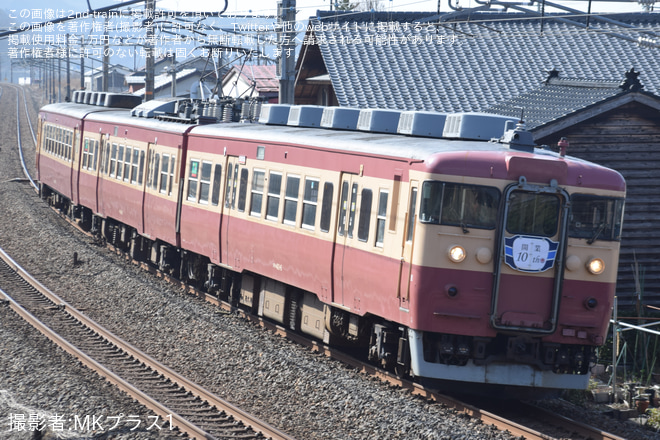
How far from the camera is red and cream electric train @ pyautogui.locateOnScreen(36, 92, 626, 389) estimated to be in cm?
884

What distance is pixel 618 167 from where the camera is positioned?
49.0 feet

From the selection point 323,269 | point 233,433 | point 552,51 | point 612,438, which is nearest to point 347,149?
point 323,269

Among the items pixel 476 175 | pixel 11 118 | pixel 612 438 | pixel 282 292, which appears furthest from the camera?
pixel 11 118

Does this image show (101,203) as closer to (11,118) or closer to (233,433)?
(233,433)

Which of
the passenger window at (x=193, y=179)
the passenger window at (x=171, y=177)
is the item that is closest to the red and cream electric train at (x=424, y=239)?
the passenger window at (x=193, y=179)

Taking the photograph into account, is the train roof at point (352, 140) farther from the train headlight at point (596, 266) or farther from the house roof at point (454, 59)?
the house roof at point (454, 59)

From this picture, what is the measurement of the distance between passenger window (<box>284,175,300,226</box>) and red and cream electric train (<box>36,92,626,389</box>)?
2cm

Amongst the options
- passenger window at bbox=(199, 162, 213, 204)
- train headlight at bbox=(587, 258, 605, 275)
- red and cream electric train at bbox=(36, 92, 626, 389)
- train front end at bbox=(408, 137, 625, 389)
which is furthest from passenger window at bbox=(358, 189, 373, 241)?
passenger window at bbox=(199, 162, 213, 204)

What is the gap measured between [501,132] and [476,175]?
184cm

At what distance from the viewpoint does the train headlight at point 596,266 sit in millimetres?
9055

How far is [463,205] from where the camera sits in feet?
29.0

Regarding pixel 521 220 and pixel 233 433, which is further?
pixel 521 220

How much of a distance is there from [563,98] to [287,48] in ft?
16.1

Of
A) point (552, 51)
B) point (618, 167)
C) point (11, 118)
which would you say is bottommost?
point (11, 118)
